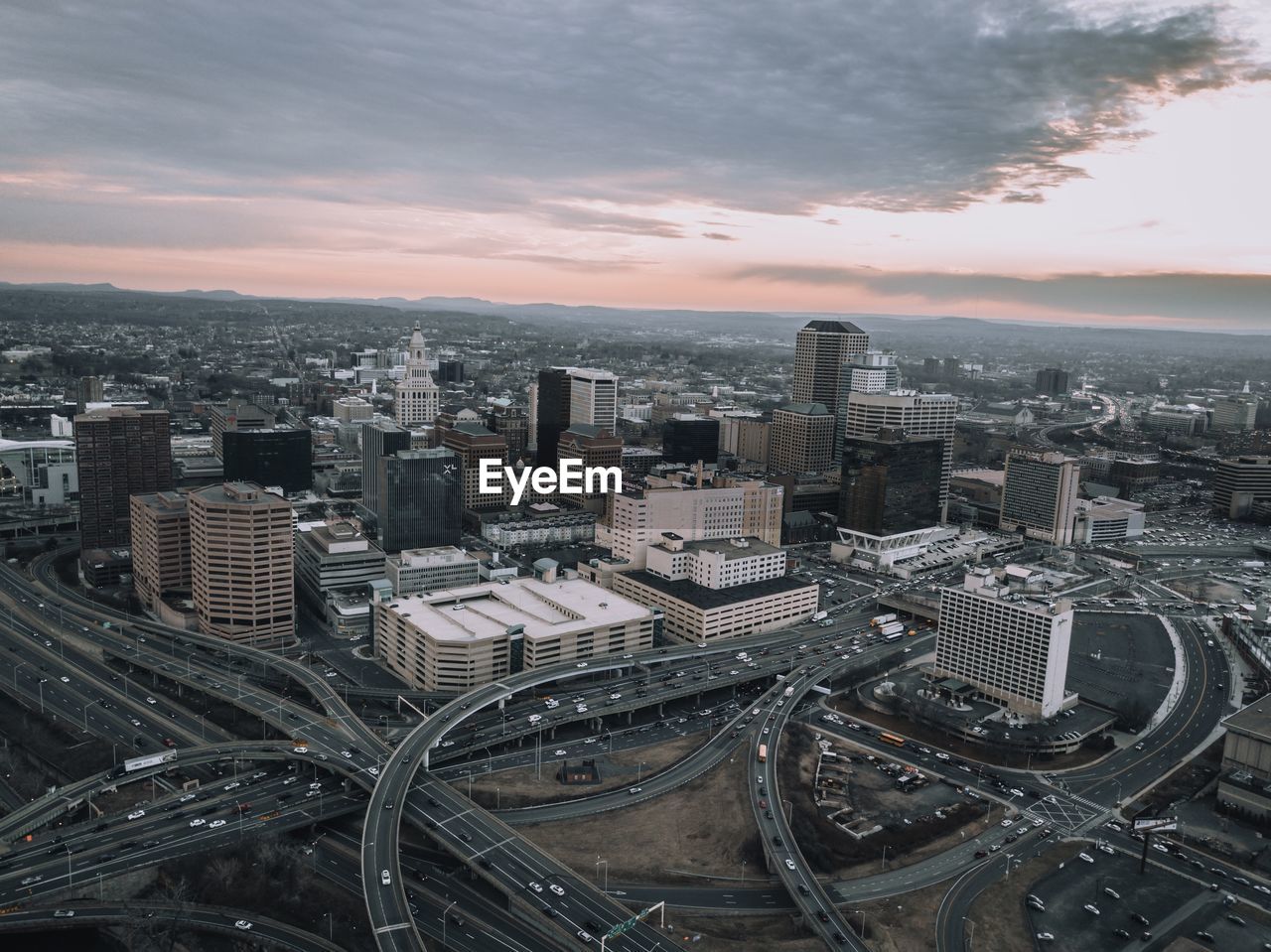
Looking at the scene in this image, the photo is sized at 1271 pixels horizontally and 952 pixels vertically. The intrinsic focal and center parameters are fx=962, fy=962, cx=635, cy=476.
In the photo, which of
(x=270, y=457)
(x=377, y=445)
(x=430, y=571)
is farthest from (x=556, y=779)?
(x=270, y=457)

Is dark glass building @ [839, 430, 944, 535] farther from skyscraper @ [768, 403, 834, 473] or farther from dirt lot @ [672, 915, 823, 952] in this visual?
dirt lot @ [672, 915, 823, 952]

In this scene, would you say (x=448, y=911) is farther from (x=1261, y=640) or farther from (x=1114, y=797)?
(x=1261, y=640)

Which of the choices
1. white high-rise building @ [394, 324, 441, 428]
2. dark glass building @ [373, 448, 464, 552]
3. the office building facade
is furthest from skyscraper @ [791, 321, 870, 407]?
the office building facade

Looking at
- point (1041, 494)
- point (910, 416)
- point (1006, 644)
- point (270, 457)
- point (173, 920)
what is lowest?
point (173, 920)

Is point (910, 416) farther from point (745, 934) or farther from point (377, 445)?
point (745, 934)

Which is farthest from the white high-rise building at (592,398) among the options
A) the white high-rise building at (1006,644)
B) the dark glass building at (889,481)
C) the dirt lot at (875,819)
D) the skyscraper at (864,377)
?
the dirt lot at (875,819)

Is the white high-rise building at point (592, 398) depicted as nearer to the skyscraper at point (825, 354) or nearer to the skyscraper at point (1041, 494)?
the skyscraper at point (825, 354)
